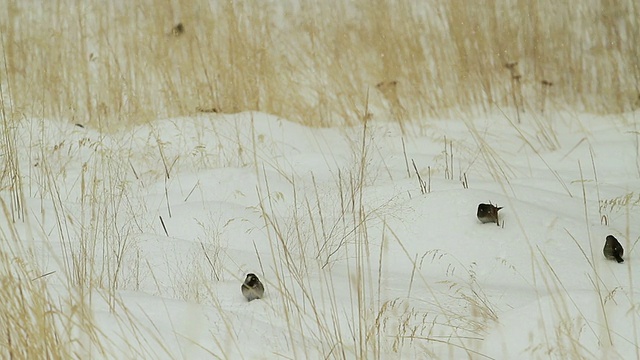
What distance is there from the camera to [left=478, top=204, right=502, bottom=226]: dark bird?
98.3 inches

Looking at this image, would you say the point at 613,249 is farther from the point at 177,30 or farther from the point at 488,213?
the point at 177,30

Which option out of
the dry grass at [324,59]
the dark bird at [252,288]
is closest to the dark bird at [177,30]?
the dry grass at [324,59]

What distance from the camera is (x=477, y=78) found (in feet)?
16.0

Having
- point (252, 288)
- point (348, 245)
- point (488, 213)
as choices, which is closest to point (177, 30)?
point (348, 245)

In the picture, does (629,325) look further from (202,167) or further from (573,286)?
(202,167)

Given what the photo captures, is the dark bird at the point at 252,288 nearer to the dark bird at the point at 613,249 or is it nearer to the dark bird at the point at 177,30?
the dark bird at the point at 613,249

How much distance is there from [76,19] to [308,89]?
1.81 metres

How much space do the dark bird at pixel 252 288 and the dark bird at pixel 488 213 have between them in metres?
0.92

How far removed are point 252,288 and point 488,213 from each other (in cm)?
98

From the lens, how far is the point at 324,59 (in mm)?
5117

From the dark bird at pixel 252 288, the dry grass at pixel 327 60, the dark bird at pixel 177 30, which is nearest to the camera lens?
the dark bird at pixel 252 288

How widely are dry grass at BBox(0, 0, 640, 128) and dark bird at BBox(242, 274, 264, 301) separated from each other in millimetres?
2760

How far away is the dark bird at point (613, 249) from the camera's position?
7.29ft

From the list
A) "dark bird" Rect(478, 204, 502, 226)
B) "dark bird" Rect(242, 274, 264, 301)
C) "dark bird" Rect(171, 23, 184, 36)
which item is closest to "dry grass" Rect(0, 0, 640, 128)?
"dark bird" Rect(171, 23, 184, 36)
